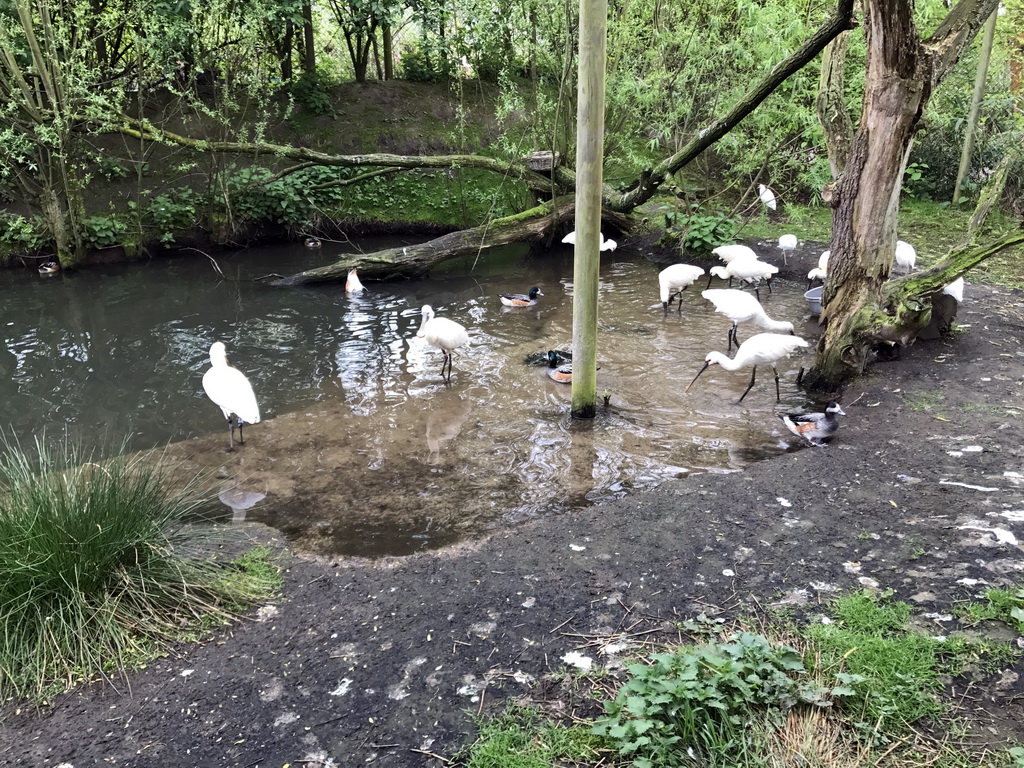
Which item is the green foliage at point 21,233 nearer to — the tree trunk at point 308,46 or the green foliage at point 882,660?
the tree trunk at point 308,46

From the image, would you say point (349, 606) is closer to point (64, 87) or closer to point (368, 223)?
point (64, 87)

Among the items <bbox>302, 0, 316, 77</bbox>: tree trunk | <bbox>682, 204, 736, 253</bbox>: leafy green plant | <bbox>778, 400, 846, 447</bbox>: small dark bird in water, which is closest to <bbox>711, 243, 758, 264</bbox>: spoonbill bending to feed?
<bbox>682, 204, 736, 253</bbox>: leafy green plant

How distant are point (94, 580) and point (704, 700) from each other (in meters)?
2.55

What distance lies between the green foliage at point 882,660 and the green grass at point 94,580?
101 inches

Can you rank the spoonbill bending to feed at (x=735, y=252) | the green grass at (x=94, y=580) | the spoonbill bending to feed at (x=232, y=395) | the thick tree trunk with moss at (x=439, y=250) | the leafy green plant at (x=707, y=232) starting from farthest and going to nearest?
the leafy green plant at (x=707, y=232)
the thick tree trunk with moss at (x=439, y=250)
the spoonbill bending to feed at (x=735, y=252)
the spoonbill bending to feed at (x=232, y=395)
the green grass at (x=94, y=580)

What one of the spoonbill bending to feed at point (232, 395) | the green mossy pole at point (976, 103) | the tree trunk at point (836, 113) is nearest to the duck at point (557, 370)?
the spoonbill bending to feed at point (232, 395)

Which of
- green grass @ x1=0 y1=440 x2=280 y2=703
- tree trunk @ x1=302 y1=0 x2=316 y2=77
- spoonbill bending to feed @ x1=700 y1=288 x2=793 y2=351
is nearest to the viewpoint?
green grass @ x1=0 y1=440 x2=280 y2=703

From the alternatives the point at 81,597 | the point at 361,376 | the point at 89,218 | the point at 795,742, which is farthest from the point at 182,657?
the point at 89,218

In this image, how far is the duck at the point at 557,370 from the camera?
6.94m

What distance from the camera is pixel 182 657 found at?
287 cm

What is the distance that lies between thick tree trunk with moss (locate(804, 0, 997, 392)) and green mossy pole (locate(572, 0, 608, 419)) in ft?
7.59

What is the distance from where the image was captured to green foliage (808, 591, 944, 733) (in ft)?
7.57

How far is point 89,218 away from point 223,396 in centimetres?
825

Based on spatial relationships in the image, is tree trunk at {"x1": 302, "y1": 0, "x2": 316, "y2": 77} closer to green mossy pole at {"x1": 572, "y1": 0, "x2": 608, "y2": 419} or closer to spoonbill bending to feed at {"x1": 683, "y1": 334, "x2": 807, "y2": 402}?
green mossy pole at {"x1": 572, "y1": 0, "x2": 608, "y2": 419}
